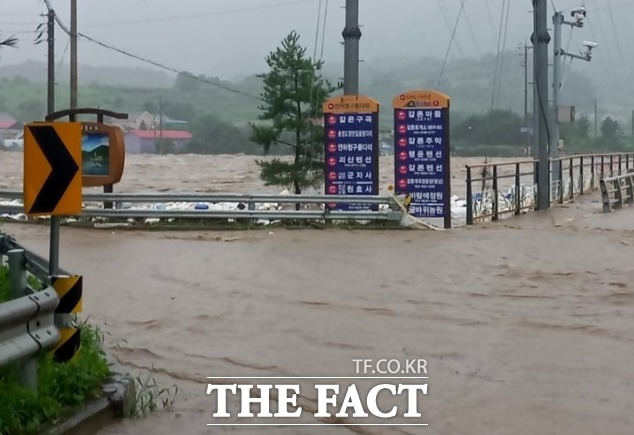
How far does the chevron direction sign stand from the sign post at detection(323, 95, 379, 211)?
623 inches

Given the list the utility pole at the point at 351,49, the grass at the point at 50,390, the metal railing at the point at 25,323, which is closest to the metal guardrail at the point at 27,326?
the metal railing at the point at 25,323

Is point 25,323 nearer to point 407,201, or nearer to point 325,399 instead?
point 325,399

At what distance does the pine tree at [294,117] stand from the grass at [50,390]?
17.7m

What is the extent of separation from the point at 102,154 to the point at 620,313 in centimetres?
900

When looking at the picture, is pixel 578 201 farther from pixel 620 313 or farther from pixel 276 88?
pixel 620 313

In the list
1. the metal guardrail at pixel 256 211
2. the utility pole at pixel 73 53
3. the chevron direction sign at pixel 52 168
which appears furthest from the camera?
the utility pole at pixel 73 53

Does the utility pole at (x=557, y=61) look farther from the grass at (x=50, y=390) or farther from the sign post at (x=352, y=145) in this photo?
the grass at (x=50, y=390)

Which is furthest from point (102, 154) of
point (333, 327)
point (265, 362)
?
point (265, 362)

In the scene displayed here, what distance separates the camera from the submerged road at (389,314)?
7.23 metres

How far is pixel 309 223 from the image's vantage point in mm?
20781

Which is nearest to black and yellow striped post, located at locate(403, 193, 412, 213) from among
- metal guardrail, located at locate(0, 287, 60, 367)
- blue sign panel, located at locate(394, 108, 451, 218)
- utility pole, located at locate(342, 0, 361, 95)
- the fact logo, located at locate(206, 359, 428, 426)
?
blue sign panel, located at locate(394, 108, 451, 218)

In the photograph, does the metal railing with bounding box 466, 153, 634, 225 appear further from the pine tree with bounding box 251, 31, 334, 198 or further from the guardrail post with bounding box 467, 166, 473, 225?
the pine tree with bounding box 251, 31, 334, 198

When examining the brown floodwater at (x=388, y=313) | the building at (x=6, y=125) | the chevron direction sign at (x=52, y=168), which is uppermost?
the building at (x=6, y=125)

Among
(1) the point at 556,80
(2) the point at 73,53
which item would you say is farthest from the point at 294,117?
(1) the point at 556,80
